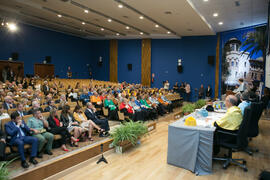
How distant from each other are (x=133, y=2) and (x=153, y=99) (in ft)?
13.1

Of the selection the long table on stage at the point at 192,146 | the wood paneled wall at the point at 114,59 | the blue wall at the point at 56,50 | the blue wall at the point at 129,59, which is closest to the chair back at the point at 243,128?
the long table on stage at the point at 192,146

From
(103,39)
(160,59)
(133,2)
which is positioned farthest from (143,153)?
(103,39)

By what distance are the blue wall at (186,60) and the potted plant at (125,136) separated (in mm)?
10615

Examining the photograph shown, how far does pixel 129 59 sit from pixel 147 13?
310 inches

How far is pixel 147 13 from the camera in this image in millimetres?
9781

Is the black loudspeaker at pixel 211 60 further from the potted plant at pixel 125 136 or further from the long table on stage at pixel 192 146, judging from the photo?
the long table on stage at pixel 192 146

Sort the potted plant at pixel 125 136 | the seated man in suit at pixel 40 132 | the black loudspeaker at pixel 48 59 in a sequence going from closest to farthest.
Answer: the seated man in suit at pixel 40 132 < the potted plant at pixel 125 136 < the black loudspeaker at pixel 48 59

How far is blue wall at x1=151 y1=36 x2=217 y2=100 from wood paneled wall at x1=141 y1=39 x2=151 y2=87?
1.08 feet

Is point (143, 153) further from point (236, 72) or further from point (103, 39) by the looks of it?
point (103, 39)

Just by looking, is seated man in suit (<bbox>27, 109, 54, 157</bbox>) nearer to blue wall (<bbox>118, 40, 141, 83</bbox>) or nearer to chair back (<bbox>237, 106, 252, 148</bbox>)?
chair back (<bbox>237, 106, 252, 148</bbox>)

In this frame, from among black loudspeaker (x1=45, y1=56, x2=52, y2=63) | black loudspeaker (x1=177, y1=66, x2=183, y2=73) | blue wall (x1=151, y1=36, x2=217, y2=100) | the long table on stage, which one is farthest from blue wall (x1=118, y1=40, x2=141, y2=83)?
the long table on stage

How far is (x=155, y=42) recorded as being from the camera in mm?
16266

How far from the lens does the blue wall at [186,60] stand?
46.7ft

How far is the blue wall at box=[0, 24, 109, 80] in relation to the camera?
1369cm
